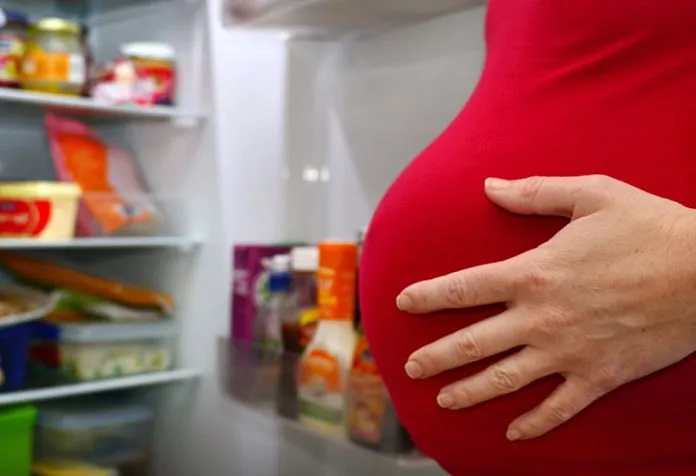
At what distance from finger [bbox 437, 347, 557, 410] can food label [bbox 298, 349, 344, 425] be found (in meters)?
0.56

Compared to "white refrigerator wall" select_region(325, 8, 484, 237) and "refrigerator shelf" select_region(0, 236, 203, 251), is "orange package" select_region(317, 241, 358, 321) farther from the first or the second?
"refrigerator shelf" select_region(0, 236, 203, 251)

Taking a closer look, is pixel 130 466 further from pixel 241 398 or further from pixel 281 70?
pixel 281 70

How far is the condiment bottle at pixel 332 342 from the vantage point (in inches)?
50.6

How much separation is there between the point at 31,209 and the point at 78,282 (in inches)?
11.0

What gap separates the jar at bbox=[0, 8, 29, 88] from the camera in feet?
5.60

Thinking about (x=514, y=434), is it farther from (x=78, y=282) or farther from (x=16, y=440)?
(x=78, y=282)

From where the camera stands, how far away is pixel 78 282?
1.92 meters

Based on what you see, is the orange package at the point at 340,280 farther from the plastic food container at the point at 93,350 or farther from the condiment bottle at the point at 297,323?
the plastic food container at the point at 93,350

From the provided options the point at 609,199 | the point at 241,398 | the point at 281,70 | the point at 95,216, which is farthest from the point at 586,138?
the point at 95,216

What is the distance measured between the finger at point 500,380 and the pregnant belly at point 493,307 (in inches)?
0.8

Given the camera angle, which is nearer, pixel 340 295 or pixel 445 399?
pixel 445 399

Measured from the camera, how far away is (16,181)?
1.84 metres

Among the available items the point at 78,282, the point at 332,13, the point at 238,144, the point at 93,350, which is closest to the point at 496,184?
the point at 332,13

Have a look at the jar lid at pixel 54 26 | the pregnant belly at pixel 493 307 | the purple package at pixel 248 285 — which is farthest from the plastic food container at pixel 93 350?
the pregnant belly at pixel 493 307
